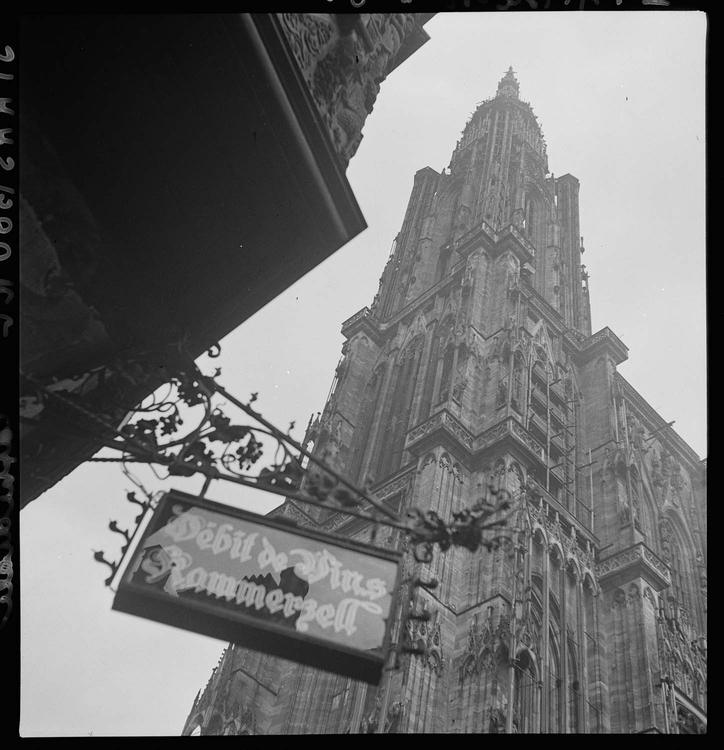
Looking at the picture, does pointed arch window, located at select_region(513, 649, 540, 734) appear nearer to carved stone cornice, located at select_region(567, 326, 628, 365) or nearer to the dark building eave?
the dark building eave

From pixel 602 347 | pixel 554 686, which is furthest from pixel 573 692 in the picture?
pixel 602 347

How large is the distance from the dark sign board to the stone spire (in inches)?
1909

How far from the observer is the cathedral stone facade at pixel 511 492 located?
60.2 ft

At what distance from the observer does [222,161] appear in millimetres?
5270

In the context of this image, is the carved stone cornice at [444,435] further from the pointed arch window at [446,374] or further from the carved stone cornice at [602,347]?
the carved stone cornice at [602,347]

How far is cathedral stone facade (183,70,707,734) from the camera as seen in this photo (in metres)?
18.4

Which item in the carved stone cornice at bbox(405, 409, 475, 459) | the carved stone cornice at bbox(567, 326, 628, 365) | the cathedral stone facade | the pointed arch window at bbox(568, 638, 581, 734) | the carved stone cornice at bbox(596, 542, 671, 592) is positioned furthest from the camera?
the carved stone cornice at bbox(567, 326, 628, 365)

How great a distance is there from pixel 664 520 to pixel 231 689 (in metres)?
17.9

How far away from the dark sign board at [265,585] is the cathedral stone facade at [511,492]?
5711mm

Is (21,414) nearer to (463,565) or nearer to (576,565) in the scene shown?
(463,565)

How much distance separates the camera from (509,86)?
168 feet

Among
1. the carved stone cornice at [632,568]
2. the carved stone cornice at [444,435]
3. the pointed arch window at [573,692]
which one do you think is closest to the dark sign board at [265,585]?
the pointed arch window at [573,692]

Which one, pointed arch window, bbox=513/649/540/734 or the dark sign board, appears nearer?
the dark sign board

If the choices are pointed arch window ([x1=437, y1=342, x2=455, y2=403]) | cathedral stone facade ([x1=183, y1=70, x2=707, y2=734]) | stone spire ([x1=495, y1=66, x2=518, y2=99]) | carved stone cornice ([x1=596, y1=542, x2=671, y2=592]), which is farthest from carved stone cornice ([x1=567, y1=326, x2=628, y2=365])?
stone spire ([x1=495, y1=66, x2=518, y2=99])
